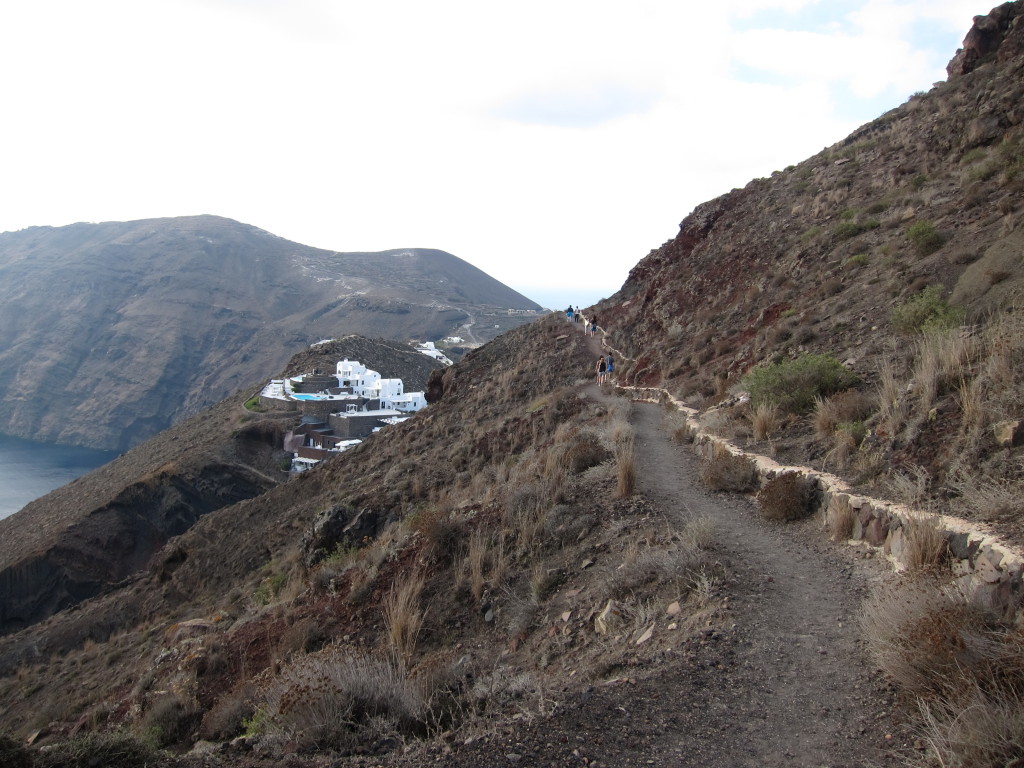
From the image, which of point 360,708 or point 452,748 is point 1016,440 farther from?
point 360,708

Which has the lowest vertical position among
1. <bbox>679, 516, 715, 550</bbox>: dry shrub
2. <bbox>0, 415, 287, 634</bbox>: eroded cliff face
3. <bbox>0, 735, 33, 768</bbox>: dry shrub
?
<bbox>0, 415, 287, 634</bbox>: eroded cliff face

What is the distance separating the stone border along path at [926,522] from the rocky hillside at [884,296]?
188 mm

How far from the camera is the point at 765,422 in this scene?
315 inches

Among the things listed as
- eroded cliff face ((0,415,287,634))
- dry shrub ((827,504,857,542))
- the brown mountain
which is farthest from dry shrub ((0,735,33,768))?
eroded cliff face ((0,415,287,634))

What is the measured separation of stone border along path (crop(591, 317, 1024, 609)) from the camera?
3.29m

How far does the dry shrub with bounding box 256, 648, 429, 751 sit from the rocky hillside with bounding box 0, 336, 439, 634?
76.6 ft

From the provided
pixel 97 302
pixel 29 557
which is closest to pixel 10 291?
pixel 97 302

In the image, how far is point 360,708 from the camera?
3629mm

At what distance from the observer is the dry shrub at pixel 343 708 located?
338 cm

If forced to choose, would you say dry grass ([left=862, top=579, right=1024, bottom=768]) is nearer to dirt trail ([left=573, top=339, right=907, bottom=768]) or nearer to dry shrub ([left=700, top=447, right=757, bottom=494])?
dirt trail ([left=573, top=339, right=907, bottom=768])

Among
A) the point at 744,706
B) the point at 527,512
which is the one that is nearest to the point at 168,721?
the point at 527,512

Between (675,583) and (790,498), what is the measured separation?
1.93 metres

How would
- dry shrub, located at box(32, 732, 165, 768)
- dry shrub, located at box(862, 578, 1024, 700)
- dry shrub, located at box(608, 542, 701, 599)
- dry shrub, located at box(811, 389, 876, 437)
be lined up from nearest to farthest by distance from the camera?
dry shrub, located at box(862, 578, 1024, 700), dry shrub, located at box(32, 732, 165, 768), dry shrub, located at box(608, 542, 701, 599), dry shrub, located at box(811, 389, 876, 437)

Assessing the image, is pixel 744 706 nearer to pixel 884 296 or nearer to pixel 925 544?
pixel 925 544
